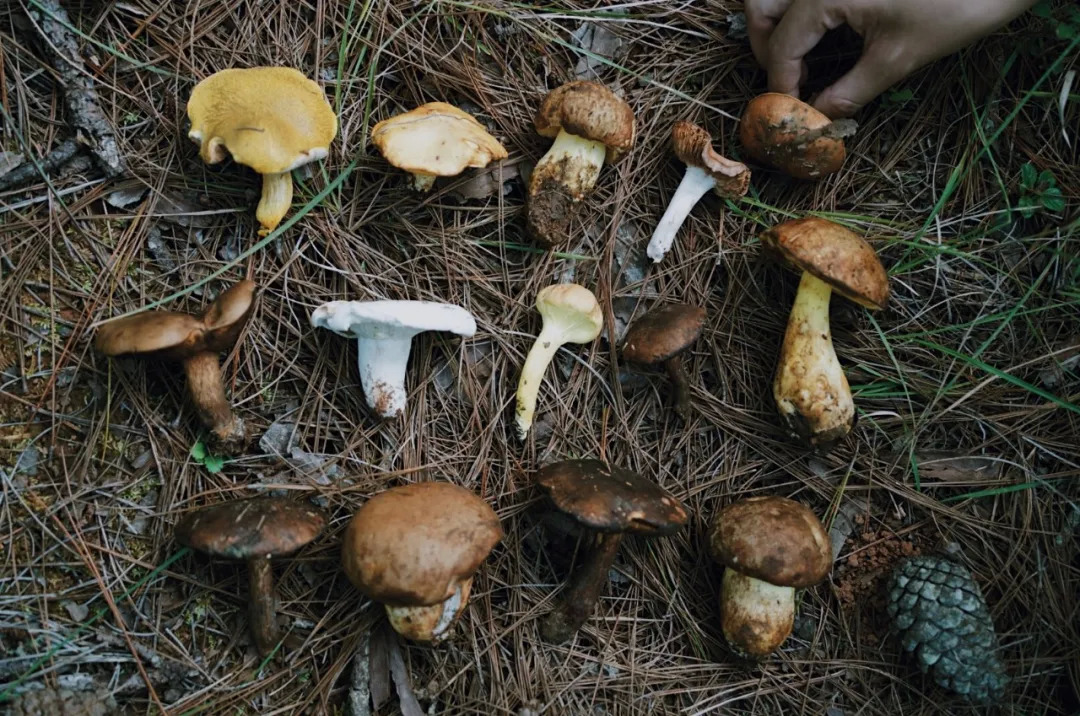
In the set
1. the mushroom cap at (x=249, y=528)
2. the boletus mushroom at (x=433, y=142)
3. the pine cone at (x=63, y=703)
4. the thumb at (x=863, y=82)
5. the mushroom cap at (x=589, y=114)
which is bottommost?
the pine cone at (x=63, y=703)

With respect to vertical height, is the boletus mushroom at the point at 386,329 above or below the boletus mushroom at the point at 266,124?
below

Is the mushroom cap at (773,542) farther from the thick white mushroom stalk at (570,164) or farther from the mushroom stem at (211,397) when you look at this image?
the mushroom stem at (211,397)

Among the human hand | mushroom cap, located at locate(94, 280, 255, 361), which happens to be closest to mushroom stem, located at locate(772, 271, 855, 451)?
the human hand

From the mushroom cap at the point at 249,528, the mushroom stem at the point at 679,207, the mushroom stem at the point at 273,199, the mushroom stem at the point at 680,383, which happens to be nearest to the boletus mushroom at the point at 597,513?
the mushroom stem at the point at 680,383

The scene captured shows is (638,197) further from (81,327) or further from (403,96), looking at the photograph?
(81,327)

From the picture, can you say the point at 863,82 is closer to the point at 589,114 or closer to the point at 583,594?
the point at 589,114

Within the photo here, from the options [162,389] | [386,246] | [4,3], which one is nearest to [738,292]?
[386,246]

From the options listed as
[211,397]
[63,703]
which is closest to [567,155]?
[211,397]
